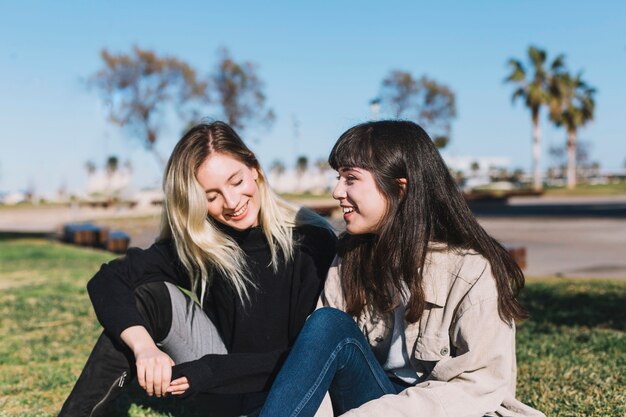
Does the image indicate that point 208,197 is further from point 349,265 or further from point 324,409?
point 324,409

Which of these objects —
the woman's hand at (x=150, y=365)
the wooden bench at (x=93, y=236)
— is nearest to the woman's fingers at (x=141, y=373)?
the woman's hand at (x=150, y=365)

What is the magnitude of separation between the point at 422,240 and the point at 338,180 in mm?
386

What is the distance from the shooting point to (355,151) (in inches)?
94.0

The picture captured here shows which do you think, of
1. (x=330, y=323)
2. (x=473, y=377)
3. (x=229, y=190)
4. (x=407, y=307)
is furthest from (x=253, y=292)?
(x=473, y=377)

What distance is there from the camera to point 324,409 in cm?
232

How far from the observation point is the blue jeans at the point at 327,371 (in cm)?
219

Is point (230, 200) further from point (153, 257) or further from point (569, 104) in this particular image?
point (569, 104)

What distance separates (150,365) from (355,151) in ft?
3.48

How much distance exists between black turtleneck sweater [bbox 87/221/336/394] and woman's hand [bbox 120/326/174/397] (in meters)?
0.08

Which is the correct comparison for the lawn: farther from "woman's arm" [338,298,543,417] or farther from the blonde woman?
"woman's arm" [338,298,543,417]

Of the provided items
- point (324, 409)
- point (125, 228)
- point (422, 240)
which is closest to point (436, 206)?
point (422, 240)

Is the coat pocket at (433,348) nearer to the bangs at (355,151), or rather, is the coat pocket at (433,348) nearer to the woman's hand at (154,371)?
the bangs at (355,151)

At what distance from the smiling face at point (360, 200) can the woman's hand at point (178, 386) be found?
80cm

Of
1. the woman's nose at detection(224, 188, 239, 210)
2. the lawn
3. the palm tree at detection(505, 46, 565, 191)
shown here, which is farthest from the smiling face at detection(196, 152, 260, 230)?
the palm tree at detection(505, 46, 565, 191)
